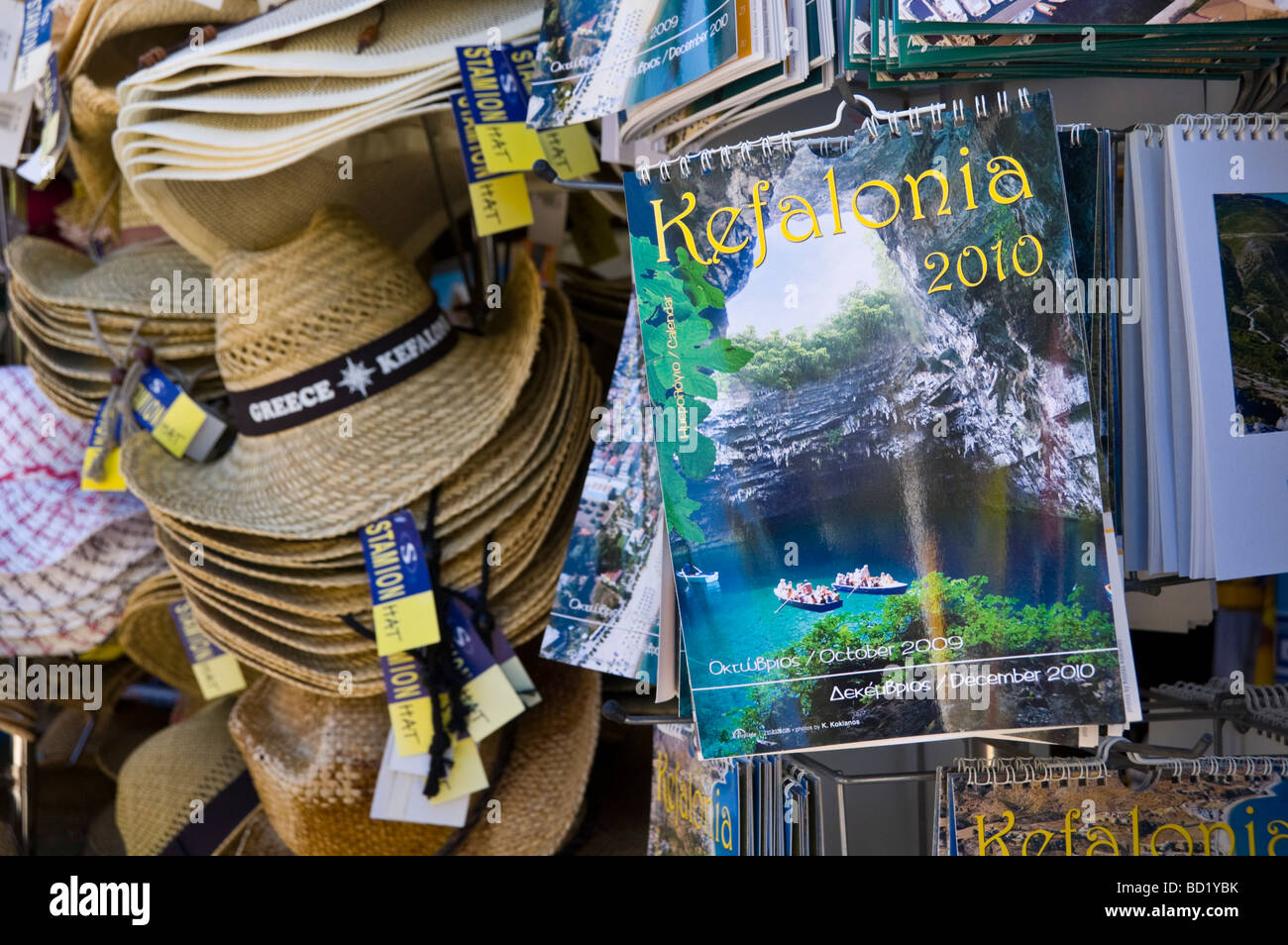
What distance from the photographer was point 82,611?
5.75 feet

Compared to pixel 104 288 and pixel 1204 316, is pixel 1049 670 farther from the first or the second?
pixel 104 288

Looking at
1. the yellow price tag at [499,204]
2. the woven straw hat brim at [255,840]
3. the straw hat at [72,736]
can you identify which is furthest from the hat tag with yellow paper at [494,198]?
the straw hat at [72,736]

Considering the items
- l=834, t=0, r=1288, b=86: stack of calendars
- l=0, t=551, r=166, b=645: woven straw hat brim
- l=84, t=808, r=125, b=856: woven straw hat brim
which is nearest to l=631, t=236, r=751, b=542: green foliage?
l=834, t=0, r=1288, b=86: stack of calendars

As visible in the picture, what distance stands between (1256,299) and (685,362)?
44 centimetres

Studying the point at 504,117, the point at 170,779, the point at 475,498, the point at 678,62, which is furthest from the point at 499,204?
the point at 170,779

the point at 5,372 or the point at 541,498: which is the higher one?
the point at 5,372

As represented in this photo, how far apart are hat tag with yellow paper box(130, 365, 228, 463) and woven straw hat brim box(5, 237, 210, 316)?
0.39 ft

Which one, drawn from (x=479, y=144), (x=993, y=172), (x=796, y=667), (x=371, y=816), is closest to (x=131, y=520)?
(x=371, y=816)

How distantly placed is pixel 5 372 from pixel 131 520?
0.36 m

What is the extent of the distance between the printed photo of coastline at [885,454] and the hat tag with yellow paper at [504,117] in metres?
0.49

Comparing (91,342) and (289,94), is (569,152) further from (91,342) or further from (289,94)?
(91,342)

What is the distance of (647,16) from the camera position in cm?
100

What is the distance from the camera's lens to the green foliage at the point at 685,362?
867 mm

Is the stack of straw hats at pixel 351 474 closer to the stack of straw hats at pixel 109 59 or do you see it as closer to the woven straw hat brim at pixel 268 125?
the woven straw hat brim at pixel 268 125
